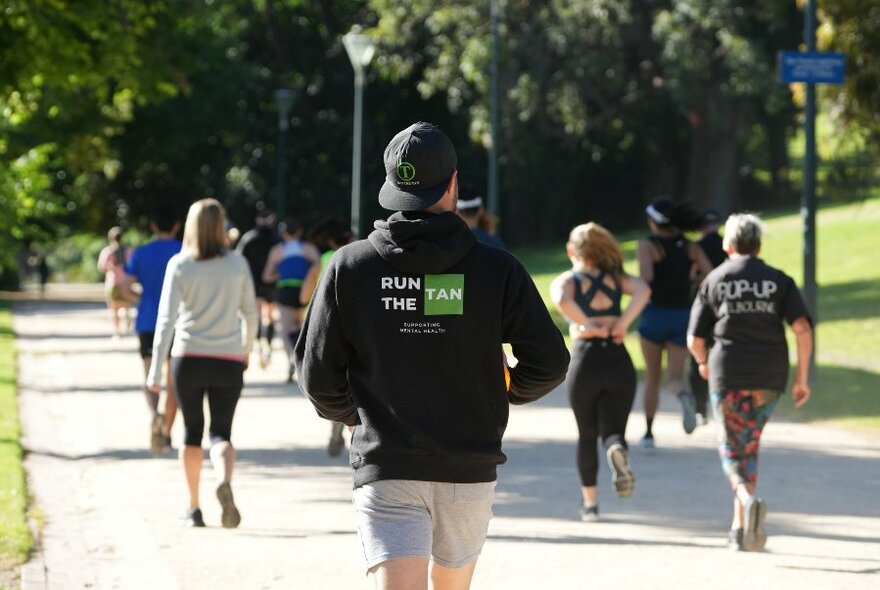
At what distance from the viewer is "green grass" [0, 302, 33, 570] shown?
24.9 feet

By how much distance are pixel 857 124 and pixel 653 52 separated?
15.3m

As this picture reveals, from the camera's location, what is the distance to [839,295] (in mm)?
25922

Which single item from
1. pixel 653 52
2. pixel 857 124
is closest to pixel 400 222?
pixel 857 124

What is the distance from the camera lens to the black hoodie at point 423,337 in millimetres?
4121

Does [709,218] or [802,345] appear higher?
[709,218]

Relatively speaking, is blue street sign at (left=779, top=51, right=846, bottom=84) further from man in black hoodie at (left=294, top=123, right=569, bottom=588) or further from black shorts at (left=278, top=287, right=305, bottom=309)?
man in black hoodie at (left=294, top=123, right=569, bottom=588)

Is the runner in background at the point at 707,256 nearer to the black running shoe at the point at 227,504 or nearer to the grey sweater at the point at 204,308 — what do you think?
the grey sweater at the point at 204,308

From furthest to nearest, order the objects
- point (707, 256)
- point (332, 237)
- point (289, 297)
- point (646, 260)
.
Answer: point (289, 297)
point (707, 256)
point (646, 260)
point (332, 237)

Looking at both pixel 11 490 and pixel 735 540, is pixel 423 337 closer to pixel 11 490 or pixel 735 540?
pixel 735 540

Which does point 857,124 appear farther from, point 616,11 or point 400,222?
point 400,222

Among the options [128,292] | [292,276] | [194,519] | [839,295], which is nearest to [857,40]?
[292,276]

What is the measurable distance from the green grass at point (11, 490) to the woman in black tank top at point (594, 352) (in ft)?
9.84

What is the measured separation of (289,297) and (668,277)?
437 centimetres

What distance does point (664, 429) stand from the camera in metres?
13.0
